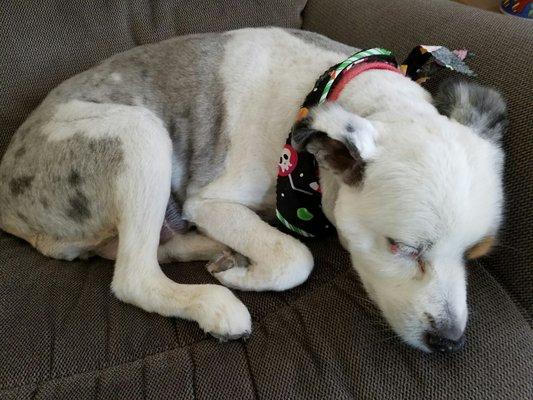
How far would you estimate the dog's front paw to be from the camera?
115 cm

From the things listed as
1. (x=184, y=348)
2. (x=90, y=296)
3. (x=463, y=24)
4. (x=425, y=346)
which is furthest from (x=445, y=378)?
(x=463, y=24)

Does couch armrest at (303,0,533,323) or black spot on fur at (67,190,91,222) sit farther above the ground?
couch armrest at (303,0,533,323)

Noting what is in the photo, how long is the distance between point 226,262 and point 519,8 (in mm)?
2284

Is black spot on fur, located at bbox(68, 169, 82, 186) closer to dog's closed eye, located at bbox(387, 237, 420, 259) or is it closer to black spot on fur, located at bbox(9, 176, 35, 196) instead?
black spot on fur, located at bbox(9, 176, 35, 196)

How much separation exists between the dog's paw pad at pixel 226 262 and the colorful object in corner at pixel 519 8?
86.3 inches

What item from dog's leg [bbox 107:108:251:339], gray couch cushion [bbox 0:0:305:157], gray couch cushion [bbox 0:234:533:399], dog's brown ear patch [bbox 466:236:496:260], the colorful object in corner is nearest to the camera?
gray couch cushion [bbox 0:234:533:399]

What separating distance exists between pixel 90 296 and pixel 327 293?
68cm

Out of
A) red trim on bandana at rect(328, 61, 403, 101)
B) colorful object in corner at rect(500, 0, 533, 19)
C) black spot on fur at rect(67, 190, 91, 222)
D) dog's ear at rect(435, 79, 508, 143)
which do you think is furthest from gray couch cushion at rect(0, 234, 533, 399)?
colorful object in corner at rect(500, 0, 533, 19)

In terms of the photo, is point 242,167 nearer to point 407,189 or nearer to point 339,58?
point 339,58

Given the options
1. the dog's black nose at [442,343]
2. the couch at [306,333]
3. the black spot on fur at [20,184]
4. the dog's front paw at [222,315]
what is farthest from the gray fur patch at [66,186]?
the dog's black nose at [442,343]

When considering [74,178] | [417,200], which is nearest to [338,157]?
[417,200]

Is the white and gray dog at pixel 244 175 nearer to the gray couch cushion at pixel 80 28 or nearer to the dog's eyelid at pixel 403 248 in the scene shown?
the dog's eyelid at pixel 403 248

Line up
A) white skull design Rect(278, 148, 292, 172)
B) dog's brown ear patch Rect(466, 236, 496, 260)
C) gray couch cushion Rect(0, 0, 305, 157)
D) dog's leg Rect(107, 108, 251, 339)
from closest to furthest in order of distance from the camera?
dog's brown ear patch Rect(466, 236, 496, 260), dog's leg Rect(107, 108, 251, 339), white skull design Rect(278, 148, 292, 172), gray couch cushion Rect(0, 0, 305, 157)

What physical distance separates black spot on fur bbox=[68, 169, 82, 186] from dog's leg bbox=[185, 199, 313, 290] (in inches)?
14.1
